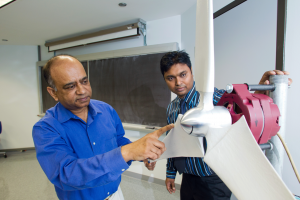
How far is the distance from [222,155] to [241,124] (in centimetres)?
9

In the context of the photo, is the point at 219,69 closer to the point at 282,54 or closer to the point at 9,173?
the point at 282,54

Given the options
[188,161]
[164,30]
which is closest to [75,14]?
[164,30]

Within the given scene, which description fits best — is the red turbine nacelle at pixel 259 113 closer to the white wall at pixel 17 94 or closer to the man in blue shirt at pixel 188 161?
the man in blue shirt at pixel 188 161

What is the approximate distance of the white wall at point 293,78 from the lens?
830mm

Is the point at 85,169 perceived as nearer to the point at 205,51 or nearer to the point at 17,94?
the point at 205,51

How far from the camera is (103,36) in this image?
8.68 ft

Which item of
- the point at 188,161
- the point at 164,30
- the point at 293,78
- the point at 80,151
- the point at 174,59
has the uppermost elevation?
the point at 164,30

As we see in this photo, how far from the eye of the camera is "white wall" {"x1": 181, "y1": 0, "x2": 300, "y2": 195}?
0.85 metres

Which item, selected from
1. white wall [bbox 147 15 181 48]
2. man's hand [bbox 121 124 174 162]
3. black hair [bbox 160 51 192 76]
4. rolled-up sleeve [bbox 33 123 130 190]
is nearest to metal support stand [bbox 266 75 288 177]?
man's hand [bbox 121 124 174 162]

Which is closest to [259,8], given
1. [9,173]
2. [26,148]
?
[9,173]

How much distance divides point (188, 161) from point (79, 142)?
2.36 feet

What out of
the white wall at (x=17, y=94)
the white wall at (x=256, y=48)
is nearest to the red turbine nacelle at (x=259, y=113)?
the white wall at (x=256, y=48)

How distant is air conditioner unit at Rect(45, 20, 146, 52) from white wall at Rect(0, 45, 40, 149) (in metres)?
1.09

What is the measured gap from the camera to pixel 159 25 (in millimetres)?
2273
